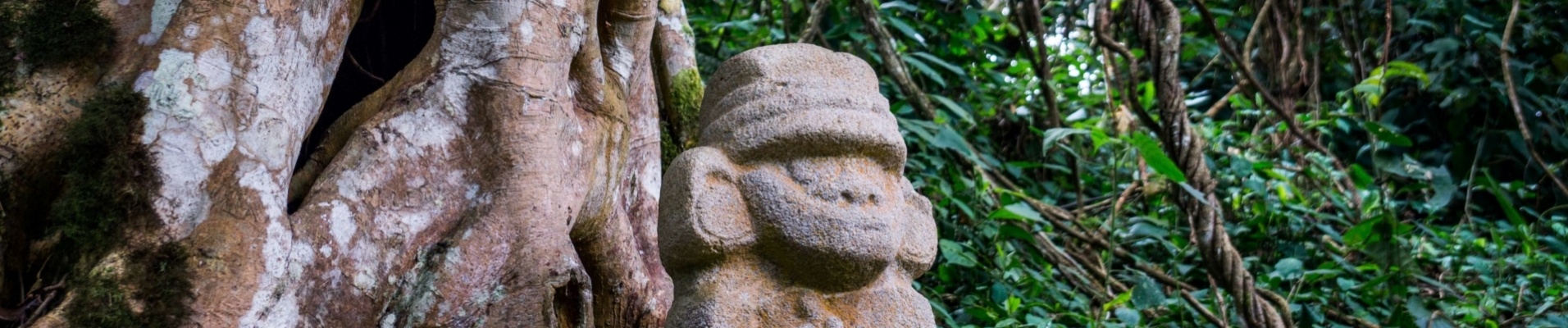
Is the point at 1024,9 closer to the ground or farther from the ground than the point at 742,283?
closer to the ground

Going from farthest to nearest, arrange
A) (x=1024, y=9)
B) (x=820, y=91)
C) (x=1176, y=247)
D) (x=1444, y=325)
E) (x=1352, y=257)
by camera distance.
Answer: (x=1024, y=9), (x=1352, y=257), (x=1176, y=247), (x=1444, y=325), (x=820, y=91)

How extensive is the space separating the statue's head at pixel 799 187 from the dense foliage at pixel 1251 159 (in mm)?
1067

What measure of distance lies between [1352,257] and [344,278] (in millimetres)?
3701

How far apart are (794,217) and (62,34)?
107 centimetres

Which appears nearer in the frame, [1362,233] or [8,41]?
[8,41]

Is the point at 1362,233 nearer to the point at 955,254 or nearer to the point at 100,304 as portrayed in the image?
the point at 955,254

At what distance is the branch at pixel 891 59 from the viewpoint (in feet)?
13.7

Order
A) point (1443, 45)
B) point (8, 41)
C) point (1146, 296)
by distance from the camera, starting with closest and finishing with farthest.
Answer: point (8, 41)
point (1146, 296)
point (1443, 45)

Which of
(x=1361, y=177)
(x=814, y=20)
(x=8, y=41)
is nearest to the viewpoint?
(x=8, y=41)

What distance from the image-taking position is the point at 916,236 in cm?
224

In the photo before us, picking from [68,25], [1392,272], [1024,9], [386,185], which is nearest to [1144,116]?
[1392,272]

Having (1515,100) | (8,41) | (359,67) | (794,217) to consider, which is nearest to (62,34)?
(8,41)

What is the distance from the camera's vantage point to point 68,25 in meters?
1.87

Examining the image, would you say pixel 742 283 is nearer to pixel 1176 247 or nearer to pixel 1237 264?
pixel 1237 264
